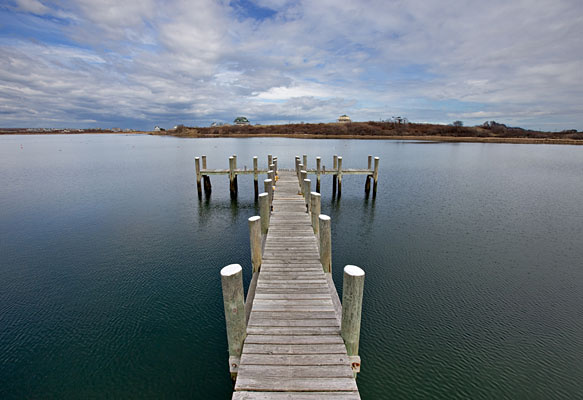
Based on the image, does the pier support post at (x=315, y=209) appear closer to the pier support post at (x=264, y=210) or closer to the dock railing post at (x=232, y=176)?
the pier support post at (x=264, y=210)

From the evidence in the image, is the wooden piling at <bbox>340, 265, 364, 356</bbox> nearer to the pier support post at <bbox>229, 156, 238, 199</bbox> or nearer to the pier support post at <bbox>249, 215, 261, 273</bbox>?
the pier support post at <bbox>249, 215, 261, 273</bbox>

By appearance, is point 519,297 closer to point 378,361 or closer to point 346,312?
point 378,361

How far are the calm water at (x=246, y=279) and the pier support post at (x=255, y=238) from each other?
7.47 feet

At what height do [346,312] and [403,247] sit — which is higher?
[346,312]

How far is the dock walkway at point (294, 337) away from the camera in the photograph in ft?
13.3

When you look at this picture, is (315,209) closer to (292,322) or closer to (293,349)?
(292,322)

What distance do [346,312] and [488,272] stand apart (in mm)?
9285

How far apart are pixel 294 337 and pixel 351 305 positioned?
121cm

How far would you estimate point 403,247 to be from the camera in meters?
13.3

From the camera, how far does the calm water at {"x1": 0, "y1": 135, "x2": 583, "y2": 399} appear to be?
645cm

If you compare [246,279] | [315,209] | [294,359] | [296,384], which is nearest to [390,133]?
[315,209]

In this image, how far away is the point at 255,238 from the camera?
7281mm

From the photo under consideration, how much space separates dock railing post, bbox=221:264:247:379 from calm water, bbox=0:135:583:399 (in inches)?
85.0

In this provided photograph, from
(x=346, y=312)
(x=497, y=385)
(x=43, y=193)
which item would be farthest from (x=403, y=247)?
(x=43, y=193)
